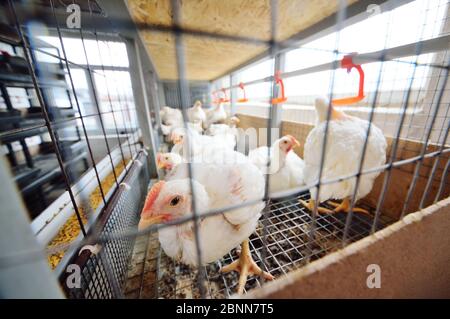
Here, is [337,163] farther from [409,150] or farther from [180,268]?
[180,268]

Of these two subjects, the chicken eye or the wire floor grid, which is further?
the wire floor grid

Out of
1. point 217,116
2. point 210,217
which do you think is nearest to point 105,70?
point 210,217

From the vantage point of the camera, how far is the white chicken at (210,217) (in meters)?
0.75

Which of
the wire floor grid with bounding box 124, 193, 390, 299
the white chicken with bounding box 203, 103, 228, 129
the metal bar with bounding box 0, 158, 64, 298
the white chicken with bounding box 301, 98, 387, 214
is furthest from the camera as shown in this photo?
the white chicken with bounding box 203, 103, 228, 129

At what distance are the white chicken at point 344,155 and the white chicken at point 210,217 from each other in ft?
1.67

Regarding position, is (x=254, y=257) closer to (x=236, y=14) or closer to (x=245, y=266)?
(x=245, y=266)

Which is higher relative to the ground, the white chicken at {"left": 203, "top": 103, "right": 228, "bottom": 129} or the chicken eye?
the white chicken at {"left": 203, "top": 103, "right": 228, "bottom": 129}

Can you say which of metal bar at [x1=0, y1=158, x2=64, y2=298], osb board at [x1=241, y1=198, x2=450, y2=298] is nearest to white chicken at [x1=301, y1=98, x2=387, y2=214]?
osb board at [x1=241, y1=198, x2=450, y2=298]

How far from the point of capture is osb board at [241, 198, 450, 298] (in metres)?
0.44

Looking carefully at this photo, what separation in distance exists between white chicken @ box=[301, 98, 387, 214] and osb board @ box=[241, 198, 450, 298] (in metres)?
0.47

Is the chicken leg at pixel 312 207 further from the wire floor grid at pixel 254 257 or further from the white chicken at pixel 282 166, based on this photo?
the white chicken at pixel 282 166

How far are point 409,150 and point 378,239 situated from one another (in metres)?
1.10

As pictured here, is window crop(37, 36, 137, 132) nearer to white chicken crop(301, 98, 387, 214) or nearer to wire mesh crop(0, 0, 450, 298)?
wire mesh crop(0, 0, 450, 298)

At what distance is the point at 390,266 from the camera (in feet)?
1.84
